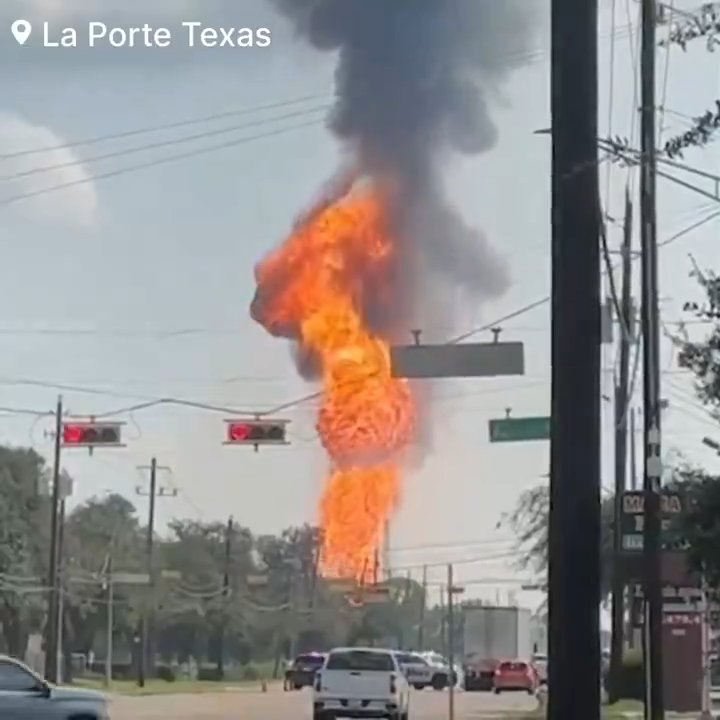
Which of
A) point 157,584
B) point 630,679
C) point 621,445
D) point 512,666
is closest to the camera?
point 621,445

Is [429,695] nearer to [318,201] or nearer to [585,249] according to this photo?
[318,201]

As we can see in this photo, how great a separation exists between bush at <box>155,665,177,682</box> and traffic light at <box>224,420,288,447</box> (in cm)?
2337

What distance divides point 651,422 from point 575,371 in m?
18.2

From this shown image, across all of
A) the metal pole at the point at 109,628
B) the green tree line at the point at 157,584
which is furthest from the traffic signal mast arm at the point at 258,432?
the metal pole at the point at 109,628

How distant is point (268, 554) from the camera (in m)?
57.0

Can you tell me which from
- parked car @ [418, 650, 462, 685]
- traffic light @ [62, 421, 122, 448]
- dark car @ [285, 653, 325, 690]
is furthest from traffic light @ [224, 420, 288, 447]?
dark car @ [285, 653, 325, 690]

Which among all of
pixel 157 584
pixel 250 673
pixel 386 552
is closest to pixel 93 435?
pixel 386 552

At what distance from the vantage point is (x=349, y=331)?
115 feet

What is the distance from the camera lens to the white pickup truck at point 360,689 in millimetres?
28938

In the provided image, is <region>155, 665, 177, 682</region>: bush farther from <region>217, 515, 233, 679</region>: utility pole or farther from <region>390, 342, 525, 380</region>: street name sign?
<region>390, 342, 525, 380</region>: street name sign

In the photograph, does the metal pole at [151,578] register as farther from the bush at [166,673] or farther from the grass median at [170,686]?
the grass median at [170,686]

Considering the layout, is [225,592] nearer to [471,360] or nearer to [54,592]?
[54,592]

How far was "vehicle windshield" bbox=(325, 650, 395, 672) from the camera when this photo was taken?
29281 millimetres

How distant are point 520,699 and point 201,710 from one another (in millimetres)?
10503
